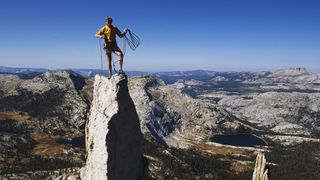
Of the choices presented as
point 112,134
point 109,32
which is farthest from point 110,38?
point 112,134

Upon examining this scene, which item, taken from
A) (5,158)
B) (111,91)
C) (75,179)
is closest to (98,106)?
(111,91)

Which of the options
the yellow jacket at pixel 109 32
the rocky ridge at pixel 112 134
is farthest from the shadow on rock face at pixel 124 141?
the yellow jacket at pixel 109 32

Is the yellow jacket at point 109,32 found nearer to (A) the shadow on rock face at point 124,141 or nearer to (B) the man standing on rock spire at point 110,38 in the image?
(B) the man standing on rock spire at point 110,38

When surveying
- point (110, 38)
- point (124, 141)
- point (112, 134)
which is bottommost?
point (124, 141)

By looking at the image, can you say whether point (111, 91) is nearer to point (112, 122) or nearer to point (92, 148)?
point (112, 122)

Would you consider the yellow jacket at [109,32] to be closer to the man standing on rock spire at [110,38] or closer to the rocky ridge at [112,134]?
the man standing on rock spire at [110,38]

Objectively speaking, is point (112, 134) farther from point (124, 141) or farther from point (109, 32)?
point (109, 32)

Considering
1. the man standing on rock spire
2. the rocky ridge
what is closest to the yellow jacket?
the man standing on rock spire

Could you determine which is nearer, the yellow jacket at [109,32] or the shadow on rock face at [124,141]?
the shadow on rock face at [124,141]

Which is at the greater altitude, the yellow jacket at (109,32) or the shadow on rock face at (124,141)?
the yellow jacket at (109,32)

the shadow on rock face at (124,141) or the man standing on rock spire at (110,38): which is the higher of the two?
the man standing on rock spire at (110,38)

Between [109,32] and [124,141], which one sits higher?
[109,32]

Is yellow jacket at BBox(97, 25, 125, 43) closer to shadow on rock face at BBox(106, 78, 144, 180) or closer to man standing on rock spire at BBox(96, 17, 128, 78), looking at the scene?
man standing on rock spire at BBox(96, 17, 128, 78)

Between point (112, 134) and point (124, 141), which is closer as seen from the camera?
point (112, 134)
